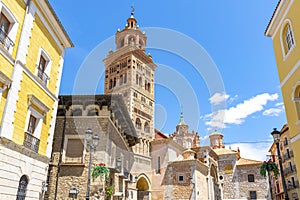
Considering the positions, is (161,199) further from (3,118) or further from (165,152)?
(3,118)

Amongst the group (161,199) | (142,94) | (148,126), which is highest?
(142,94)

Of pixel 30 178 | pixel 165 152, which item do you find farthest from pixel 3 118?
pixel 165 152

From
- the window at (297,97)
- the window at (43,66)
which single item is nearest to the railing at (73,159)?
the window at (43,66)

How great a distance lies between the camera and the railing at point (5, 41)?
793 cm

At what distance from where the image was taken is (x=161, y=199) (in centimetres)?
3198

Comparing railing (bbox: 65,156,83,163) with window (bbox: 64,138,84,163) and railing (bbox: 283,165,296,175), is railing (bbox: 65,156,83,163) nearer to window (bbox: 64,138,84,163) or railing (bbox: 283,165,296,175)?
window (bbox: 64,138,84,163)

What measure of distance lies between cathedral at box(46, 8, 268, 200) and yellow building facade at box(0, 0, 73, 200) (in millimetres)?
2233

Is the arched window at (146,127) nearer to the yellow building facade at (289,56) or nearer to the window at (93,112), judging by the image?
the window at (93,112)

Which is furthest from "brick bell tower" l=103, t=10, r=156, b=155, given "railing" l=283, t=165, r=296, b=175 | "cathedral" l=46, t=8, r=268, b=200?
"railing" l=283, t=165, r=296, b=175

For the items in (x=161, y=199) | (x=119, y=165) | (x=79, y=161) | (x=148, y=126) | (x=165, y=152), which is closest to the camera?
(x=79, y=161)

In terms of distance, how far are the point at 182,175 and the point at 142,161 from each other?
224 inches

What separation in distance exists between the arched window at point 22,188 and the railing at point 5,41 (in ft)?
15.0

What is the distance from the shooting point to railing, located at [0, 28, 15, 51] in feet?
26.0

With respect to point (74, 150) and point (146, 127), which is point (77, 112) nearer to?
point (74, 150)
